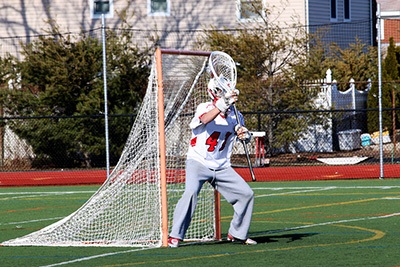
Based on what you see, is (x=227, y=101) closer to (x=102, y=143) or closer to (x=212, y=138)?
(x=212, y=138)

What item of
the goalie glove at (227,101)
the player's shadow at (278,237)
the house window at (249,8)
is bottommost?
the player's shadow at (278,237)

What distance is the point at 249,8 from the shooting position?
30.1 meters

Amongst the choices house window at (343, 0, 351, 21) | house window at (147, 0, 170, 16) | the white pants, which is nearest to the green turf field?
the white pants

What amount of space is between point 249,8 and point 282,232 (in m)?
18.7

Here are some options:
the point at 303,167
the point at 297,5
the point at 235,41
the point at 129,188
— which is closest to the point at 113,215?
the point at 129,188

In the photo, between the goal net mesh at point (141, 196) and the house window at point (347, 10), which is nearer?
the goal net mesh at point (141, 196)

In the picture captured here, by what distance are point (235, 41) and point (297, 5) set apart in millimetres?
7340

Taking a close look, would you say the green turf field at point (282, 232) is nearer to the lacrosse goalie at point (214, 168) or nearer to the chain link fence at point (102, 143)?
the lacrosse goalie at point (214, 168)

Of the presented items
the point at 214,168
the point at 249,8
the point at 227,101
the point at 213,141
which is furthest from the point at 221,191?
the point at 249,8

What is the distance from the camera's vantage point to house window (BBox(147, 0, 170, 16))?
35.8 meters

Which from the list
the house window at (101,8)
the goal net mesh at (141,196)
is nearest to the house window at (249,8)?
the house window at (101,8)

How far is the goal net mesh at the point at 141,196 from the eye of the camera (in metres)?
11.2

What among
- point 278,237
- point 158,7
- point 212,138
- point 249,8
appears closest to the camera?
point 212,138

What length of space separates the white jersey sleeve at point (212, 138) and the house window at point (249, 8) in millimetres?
18195
